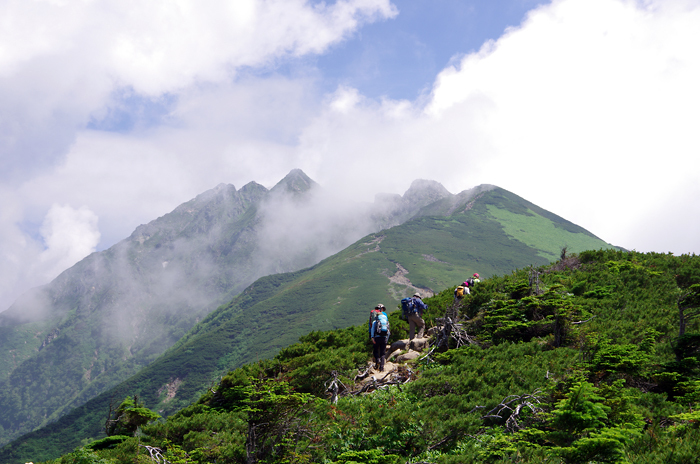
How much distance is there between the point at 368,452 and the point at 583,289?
1535cm

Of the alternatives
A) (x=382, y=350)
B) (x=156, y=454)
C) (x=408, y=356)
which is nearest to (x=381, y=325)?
(x=382, y=350)

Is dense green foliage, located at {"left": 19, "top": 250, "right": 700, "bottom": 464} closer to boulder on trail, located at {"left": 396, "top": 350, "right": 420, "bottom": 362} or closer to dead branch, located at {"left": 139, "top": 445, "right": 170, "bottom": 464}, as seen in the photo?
dead branch, located at {"left": 139, "top": 445, "right": 170, "bottom": 464}

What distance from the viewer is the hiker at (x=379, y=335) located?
16.4 meters

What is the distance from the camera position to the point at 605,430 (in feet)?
21.5

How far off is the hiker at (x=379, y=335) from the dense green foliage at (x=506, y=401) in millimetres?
833

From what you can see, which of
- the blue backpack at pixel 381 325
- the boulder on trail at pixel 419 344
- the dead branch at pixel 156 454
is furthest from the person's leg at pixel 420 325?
the dead branch at pixel 156 454

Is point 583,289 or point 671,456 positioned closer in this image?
point 671,456

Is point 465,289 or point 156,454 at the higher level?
point 465,289

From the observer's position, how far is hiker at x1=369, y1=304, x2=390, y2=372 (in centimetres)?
1638

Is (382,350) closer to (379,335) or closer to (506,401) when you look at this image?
(379,335)

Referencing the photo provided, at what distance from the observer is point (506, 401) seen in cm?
1059

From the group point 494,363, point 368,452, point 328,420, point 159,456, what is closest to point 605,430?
point 368,452

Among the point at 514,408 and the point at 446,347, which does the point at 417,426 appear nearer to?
the point at 514,408

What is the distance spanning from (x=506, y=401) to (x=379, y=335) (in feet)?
21.8
